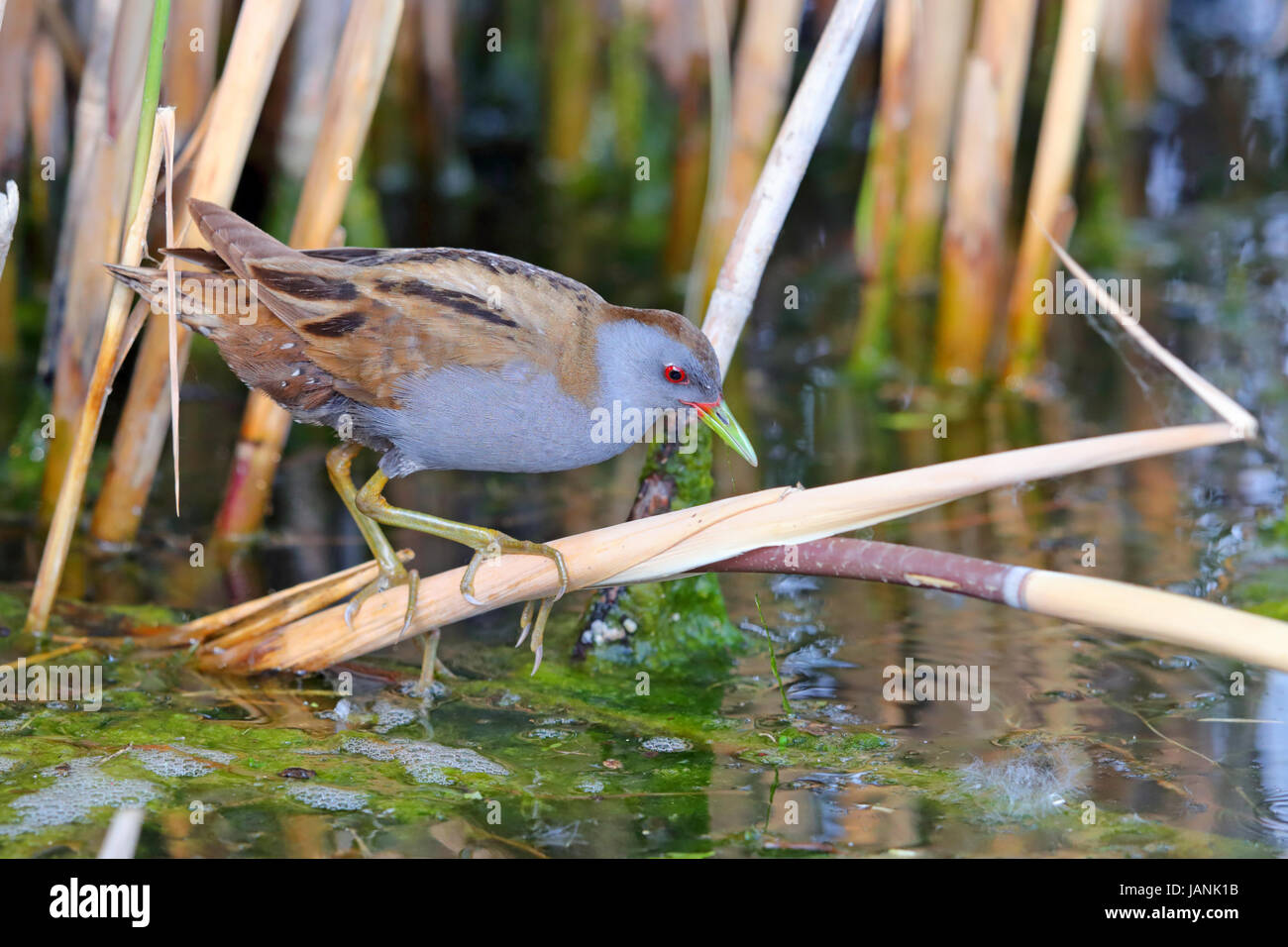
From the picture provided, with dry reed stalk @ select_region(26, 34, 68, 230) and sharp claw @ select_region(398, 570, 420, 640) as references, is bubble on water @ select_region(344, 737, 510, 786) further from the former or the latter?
dry reed stalk @ select_region(26, 34, 68, 230)

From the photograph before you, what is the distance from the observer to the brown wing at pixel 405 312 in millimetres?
3143

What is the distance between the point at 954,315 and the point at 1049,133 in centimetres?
86

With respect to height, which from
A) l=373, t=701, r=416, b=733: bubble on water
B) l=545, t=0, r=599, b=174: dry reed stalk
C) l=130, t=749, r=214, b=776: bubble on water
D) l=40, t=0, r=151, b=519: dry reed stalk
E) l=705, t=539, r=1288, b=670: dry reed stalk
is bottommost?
l=130, t=749, r=214, b=776: bubble on water

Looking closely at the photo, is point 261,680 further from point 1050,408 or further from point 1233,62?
point 1233,62

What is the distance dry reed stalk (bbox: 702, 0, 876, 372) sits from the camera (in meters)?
3.36

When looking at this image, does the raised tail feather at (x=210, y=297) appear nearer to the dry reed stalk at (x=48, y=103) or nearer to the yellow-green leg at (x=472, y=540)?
the yellow-green leg at (x=472, y=540)

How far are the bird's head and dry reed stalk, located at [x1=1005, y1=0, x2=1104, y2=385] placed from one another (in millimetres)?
2026

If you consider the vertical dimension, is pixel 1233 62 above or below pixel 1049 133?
above

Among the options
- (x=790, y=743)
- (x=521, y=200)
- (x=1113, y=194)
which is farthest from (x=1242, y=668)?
(x=521, y=200)

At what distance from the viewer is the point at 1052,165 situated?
204 inches

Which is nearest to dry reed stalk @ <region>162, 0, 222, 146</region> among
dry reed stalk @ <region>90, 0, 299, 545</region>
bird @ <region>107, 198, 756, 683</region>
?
dry reed stalk @ <region>90, 0, 299, 545</region>

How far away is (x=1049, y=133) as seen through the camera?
516cm

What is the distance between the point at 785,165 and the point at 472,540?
3.76 ft

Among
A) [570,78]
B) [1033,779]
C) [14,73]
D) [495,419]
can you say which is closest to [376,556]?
[495,419]
